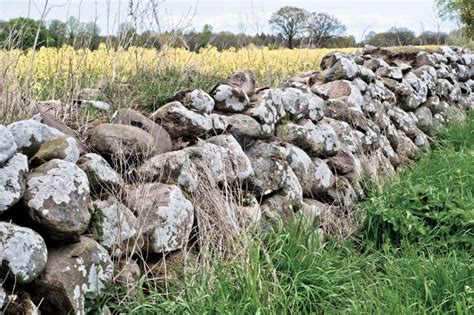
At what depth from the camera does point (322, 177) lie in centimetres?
445

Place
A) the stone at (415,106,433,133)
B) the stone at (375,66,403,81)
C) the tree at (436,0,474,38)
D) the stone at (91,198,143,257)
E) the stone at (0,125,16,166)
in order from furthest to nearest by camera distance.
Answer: the tree at (436,0,474,38) < the stone at (415,106,433,133) < the stone at (375,66,403,81) < the stone at (91,198,143,257) < the stone at (0,125,16,166)

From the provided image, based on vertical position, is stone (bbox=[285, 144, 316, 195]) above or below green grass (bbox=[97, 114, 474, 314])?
above

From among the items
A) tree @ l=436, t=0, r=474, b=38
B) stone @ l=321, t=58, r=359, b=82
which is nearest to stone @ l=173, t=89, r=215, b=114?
stone @ l=321, t=58, r=359, b=82

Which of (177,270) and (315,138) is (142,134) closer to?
(177,270)

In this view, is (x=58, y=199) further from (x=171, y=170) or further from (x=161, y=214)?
(x=171, y=170)

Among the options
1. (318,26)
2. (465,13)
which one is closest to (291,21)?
(318,26)

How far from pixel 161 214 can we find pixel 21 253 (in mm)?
844

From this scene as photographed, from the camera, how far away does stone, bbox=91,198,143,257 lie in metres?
2.63

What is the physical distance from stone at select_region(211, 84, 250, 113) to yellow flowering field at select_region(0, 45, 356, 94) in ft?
2.46

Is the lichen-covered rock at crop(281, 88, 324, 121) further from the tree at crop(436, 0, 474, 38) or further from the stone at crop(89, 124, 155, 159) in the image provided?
the tree at crop(436, 0, 474, 38)

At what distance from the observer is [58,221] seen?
235cm

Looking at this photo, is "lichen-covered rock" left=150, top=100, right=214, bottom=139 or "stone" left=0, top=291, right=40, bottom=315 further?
"lichen-covered rock" left=150, top=100, right=214, bottom=139

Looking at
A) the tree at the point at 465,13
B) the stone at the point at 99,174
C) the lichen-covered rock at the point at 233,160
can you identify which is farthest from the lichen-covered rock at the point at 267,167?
the tree at the point at 465,13

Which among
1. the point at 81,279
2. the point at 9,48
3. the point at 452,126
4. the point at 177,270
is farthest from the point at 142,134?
the point at 452,126
